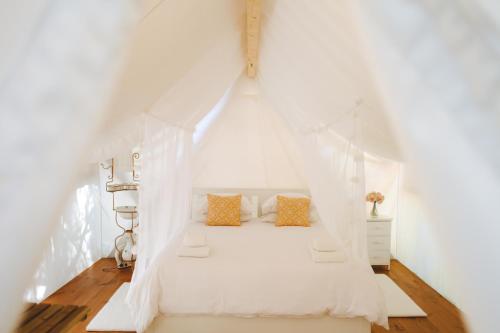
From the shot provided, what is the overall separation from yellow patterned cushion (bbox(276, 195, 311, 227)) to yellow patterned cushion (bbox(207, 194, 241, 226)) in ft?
1.82

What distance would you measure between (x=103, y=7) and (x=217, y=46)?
202 centimetres

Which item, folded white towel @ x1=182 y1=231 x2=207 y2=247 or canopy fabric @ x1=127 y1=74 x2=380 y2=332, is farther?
folded white towel @ x1=182 y1=231 x2=207 y2=247

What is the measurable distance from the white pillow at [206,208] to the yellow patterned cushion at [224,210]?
0.14 metres

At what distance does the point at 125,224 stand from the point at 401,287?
3.81 m

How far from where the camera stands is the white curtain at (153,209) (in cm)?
217

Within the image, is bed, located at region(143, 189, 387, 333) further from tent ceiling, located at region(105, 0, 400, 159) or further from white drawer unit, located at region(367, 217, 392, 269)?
white drawer unit, located at region(367, 217, 392, 269)

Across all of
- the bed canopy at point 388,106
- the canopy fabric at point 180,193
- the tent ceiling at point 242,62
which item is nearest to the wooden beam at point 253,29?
the tent ceiling at point 242,62

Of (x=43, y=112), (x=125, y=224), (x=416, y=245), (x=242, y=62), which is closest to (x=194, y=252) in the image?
(x=242, y=62)

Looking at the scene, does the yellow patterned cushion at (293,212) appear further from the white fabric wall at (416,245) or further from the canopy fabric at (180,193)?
the white fabric wall at (416,245)

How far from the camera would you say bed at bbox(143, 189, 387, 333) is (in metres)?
2.31

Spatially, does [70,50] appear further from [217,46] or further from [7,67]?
[217,46]

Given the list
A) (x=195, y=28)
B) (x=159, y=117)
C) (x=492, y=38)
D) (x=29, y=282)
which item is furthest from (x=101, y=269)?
(x=492, y=38)

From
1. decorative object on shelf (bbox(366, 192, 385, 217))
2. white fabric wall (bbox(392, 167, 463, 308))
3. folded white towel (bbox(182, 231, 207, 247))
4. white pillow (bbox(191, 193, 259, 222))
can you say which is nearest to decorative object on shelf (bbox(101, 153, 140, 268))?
white pillow (bbox(191, 193, 259, 222))

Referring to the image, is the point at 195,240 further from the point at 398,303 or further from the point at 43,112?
the point at 43,112
